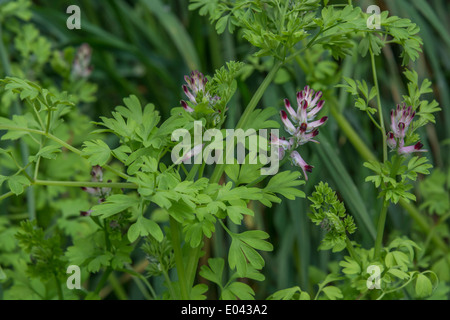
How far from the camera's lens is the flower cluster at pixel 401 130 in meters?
0.84

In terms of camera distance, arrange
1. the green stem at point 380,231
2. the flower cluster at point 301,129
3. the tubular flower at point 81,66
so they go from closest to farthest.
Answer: the flower cluster at point 301,129, the green stem at point 380,231, the tubular flower at point 81,66

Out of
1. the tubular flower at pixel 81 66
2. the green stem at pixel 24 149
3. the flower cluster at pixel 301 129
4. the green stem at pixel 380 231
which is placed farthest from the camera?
the tubular flower at pixel 81 66

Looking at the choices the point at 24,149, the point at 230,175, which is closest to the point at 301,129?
the point at 230,175

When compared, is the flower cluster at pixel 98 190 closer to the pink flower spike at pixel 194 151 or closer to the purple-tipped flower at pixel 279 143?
the pink flower spike at pixel 194 151

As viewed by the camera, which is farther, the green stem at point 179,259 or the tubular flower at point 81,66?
the tubular flower at point 81,66

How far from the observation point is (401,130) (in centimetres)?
84

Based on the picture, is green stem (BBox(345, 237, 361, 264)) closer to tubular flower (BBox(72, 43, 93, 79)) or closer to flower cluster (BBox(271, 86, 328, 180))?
flower cluster (BBox(271, 86, 328, 180))

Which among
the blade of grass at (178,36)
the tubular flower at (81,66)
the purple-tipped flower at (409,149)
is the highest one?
the blade of grass at (178,36)

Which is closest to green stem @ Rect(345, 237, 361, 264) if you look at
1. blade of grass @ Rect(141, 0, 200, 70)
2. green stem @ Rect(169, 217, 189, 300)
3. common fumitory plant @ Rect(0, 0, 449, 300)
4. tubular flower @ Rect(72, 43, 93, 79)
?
common fumitory plant @ Rect(0, 0, 449, 300)

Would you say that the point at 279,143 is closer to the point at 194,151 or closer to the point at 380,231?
the point at 194,151

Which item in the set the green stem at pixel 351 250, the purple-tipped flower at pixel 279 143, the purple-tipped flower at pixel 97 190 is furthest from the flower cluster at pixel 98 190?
the green stem at pixel 351 250

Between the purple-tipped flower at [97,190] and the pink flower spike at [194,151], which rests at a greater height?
the pink flower spike at [194,151]
